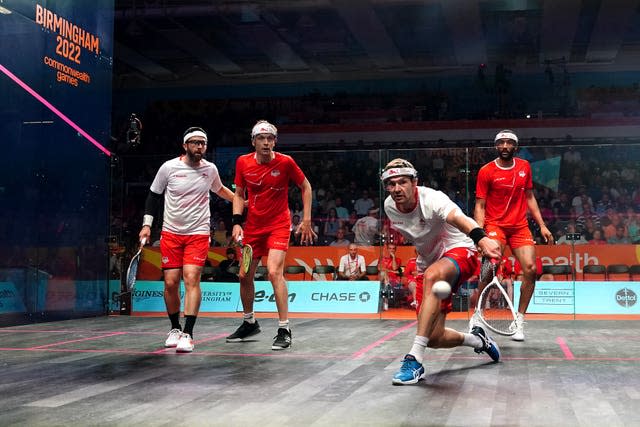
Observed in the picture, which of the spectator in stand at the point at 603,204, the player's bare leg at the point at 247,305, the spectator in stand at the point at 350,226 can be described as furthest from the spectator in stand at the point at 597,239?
the player's bare leg at the point at 247,305

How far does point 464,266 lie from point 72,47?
5965 millimetres

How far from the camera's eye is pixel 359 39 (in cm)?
1689

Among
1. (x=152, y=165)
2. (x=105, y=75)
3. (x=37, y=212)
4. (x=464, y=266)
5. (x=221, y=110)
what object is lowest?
(x=464, y=266)

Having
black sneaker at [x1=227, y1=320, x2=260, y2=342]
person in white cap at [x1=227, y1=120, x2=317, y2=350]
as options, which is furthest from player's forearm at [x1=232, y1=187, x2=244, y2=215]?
black sneaker at [x1=227, y1=320, x2=260, y2=342]

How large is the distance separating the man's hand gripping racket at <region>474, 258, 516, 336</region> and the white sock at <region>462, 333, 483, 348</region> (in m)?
0.45

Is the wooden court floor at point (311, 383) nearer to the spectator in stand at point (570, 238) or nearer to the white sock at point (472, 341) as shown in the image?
the white sock at point (472, 341)

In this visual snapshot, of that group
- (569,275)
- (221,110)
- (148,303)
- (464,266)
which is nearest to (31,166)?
(148,303)

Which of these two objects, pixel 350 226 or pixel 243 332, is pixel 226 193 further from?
pixel 350 226

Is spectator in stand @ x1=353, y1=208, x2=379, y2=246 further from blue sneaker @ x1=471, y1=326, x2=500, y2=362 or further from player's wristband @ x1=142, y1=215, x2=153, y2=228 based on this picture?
blue sneaker @ x1=471, y1=326, x2=500, y2=362

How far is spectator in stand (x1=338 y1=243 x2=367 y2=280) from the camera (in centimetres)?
899

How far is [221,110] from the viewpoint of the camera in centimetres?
1828

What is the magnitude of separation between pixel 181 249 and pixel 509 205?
2.48 m

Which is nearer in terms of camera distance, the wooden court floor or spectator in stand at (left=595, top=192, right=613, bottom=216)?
the wooden court floor

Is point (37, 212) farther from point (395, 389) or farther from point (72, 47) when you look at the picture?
point (395, 389)
